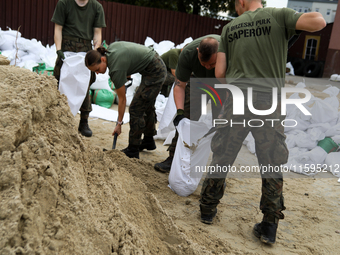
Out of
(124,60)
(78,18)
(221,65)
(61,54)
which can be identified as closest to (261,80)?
(221,65)

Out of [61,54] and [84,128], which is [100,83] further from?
[61,54]

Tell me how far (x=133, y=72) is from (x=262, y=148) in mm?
1803

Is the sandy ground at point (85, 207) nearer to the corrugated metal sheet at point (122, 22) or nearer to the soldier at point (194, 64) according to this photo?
the soldier at point (194, 64)

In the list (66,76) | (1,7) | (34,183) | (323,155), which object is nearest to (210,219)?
(34,183)

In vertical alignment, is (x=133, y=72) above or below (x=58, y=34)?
below

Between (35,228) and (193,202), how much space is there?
5.64ft

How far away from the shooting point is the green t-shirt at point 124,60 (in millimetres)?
3092

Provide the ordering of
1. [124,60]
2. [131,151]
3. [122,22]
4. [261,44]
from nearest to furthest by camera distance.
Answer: [261,44] → [124,60] → [131,151] → [122,22]

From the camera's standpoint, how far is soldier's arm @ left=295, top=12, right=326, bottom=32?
188cm

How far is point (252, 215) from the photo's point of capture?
8.98ft

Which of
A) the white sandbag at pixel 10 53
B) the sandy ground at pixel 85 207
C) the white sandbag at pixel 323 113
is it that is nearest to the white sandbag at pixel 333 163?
the white sandbag at pixel 323 113

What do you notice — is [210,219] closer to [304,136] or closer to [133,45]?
[133,45]

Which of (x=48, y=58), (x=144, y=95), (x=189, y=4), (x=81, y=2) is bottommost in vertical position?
(x=144, y=95)

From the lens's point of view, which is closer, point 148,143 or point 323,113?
point 148,143
